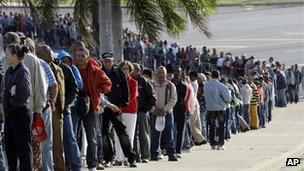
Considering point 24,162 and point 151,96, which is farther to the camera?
point 151,96

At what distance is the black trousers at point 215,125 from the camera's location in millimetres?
22938

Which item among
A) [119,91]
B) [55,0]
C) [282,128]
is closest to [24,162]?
[119,91]

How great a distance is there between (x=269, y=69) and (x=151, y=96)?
23.8 metres

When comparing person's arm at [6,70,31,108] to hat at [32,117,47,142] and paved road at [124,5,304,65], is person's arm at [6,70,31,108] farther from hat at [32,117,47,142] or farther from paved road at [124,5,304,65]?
paved road at [124,5,304,65]

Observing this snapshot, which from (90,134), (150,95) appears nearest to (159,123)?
(150,95)

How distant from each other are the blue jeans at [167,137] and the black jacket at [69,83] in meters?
4.66

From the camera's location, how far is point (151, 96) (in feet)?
61.3

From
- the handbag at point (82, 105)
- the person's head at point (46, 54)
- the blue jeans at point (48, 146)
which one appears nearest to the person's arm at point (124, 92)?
the handbag at point (82, 105)

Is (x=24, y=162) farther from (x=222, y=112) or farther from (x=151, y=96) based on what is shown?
(x=222, y=112)

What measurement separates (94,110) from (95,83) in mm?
413

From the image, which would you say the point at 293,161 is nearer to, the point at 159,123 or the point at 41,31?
the point at 159,123

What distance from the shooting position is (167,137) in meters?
19.8

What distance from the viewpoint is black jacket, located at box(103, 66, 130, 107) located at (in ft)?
57.1

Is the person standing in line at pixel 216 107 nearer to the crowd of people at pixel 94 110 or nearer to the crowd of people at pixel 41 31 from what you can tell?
the crowd of people at pixel 94 110
